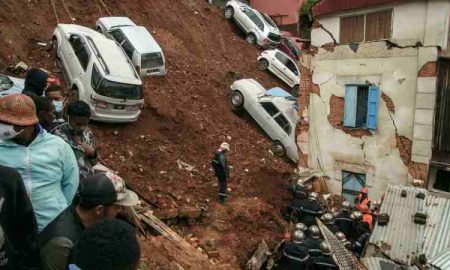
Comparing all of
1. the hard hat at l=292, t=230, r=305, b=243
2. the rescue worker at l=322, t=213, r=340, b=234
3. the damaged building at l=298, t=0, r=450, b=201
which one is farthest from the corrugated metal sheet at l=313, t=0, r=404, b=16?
the hard hat at l=292, t=230, r=305, b=243

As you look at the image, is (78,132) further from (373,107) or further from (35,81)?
(373,107)

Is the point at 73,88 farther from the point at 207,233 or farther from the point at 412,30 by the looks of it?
the point at 412,30

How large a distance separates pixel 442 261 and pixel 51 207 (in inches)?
281

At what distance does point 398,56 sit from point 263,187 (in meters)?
5.72

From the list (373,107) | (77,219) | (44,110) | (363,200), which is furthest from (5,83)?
(373,107)

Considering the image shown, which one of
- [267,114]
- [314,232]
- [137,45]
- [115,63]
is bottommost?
[314,232]

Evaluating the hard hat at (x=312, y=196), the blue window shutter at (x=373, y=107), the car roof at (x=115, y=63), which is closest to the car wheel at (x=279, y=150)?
the hard hat at (x=312, y=196)

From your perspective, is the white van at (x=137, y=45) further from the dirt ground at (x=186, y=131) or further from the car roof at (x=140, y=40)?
the dirt ground at (x=186, y=131)

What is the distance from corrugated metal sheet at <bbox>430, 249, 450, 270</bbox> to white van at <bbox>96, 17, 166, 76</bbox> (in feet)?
38.4

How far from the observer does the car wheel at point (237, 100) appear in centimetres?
1788

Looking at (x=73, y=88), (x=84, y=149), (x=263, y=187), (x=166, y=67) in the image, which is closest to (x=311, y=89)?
(x=263, y=187)

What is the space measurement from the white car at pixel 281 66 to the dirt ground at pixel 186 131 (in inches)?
19.3

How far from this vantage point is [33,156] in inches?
131

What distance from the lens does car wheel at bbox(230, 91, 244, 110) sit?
1788 cm
